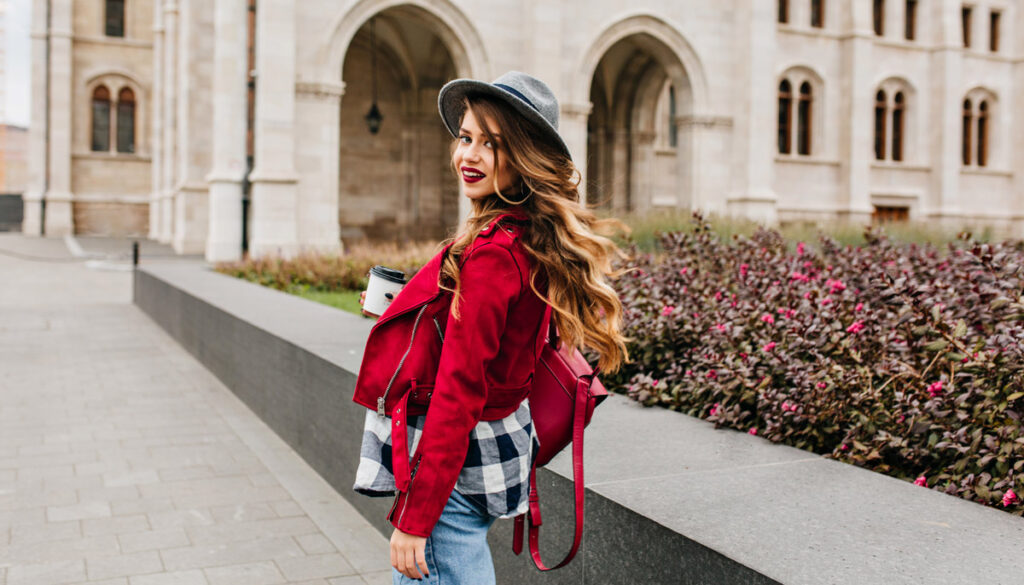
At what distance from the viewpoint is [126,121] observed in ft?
132

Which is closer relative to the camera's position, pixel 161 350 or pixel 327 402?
pixel 327 402

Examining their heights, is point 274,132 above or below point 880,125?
below

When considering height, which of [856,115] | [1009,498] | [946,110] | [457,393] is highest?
[946,110]

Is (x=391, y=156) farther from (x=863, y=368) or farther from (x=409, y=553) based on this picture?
(x=409, y=553)

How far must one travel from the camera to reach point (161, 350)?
10461mm

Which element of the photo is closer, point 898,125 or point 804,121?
point 804,121

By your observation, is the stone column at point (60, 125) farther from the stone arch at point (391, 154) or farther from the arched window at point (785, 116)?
the arched window at point (785, 116)

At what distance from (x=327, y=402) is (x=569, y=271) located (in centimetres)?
363

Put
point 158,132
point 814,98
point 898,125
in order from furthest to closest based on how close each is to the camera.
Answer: point 158,132 < point 898,125 < point 814,98

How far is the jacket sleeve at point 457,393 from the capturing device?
187cm

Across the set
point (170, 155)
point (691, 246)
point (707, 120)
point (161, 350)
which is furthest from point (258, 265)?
point (170, 155)

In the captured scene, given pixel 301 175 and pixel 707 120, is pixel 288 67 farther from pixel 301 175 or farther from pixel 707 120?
pixel 707 120

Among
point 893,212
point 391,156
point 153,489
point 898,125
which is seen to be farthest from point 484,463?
point 898,125

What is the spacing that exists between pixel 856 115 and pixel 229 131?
19.8 m
